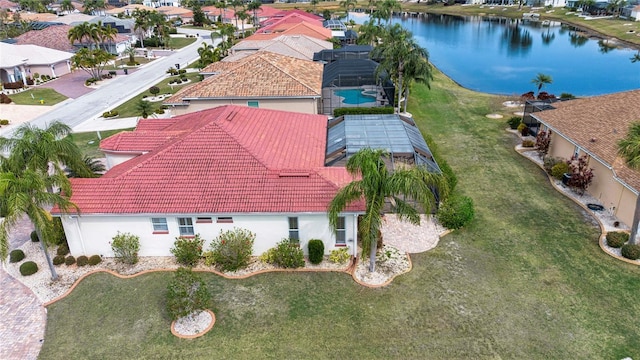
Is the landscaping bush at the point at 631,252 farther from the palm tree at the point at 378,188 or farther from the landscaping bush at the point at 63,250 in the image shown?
the landscaping bush at the point at 63,250

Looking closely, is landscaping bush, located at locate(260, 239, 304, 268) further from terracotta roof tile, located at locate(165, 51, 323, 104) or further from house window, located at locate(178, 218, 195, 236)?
terracotta roof tile, located at locate(165, 51, 323, 104)

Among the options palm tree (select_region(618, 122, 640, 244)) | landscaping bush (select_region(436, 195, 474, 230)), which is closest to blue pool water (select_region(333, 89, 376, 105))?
landscaping bush (select_region(436, 195, 474, 230))

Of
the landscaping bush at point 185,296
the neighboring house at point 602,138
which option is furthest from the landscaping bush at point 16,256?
the neighboring house at point 602,138

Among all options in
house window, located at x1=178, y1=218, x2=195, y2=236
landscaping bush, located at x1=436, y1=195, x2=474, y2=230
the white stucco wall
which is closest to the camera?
the white stucco wall

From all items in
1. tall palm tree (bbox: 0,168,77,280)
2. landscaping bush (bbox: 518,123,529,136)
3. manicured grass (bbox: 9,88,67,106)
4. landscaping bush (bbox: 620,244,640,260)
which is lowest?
landscaping bush (bbox: 620,244,640,260)

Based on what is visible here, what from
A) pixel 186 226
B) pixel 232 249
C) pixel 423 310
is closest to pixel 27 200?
pixel 186 226

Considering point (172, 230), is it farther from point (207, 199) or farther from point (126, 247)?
point (207, 199)

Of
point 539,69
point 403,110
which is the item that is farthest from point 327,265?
point 539,69
